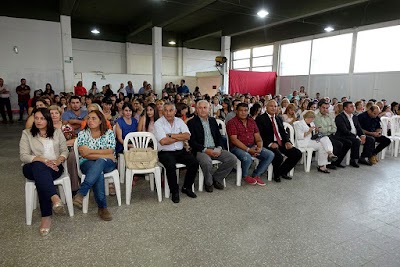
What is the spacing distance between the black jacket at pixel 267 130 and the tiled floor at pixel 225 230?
2.35 ft

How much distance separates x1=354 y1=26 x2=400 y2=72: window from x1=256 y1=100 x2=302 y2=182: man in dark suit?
761cm

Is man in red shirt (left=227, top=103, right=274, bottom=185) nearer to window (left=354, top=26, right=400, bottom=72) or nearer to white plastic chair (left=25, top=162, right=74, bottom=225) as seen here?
white plastic chair (left=25, top=162, right=74, bottom=225)

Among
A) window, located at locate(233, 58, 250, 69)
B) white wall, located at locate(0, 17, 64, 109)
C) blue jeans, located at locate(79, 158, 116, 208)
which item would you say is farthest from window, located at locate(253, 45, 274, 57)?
blue jeans, located at locate(79, 158, 116, 208)

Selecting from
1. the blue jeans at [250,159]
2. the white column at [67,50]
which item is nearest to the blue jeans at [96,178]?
the blue jeans at [250,159]

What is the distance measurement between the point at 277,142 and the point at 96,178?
2524mm

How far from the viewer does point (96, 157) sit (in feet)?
8.87

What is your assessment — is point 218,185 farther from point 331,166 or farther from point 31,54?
point 31,54

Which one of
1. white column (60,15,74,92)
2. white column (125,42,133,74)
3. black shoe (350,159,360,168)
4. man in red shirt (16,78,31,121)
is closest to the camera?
black shoe (350,159,360,168)

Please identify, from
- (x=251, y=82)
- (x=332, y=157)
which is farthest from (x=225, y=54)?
(x=332, y=157)

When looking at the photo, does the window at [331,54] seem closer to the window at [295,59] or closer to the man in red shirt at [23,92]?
the window at [295,59]

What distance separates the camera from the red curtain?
38.8 feet

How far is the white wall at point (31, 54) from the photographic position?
9289 mm

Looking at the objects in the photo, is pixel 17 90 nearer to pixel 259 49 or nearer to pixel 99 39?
pixel 99 39

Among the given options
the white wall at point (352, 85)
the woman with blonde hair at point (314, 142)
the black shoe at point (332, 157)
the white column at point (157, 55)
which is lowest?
the black shoe at point (332, 157)
